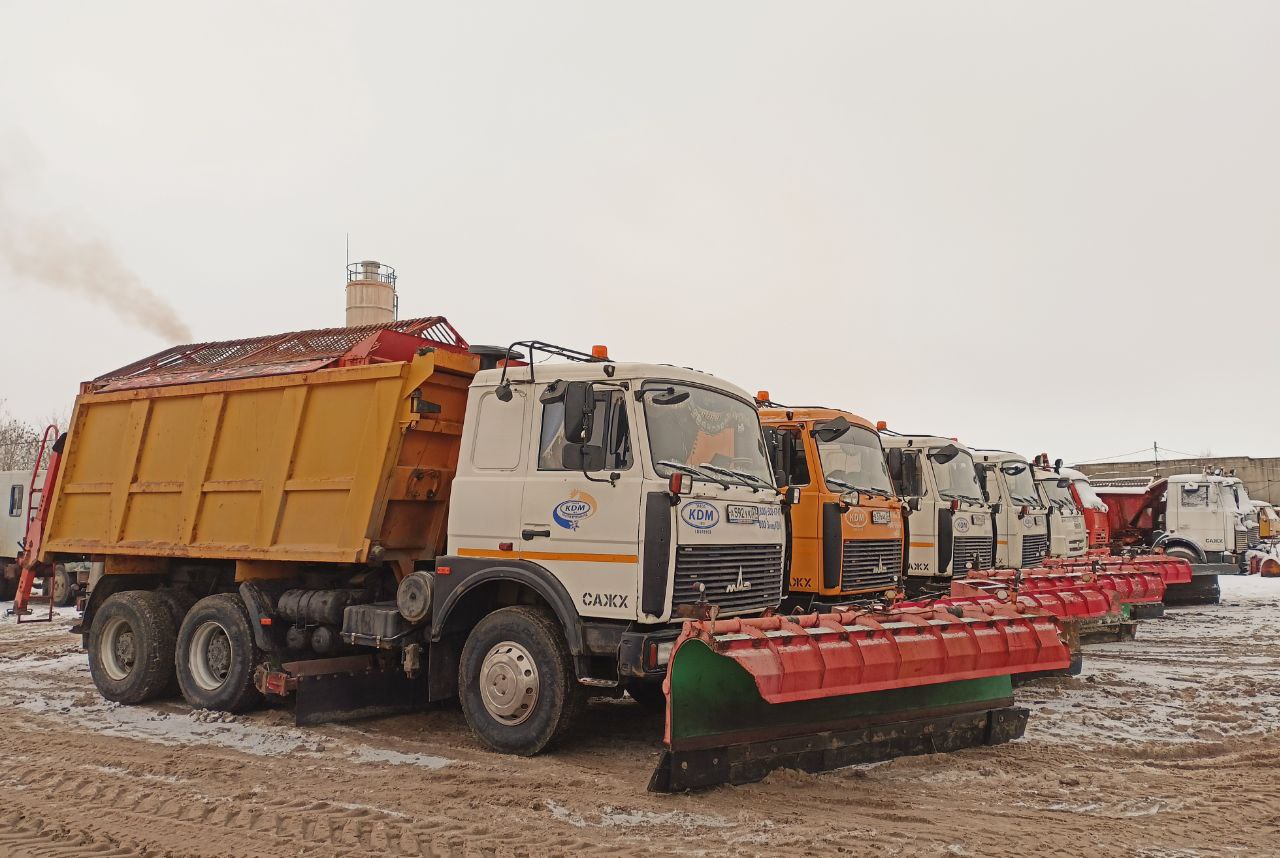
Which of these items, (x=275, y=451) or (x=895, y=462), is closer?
(x=275, y=451)

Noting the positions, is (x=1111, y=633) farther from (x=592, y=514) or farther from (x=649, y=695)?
(x=592, y=514)

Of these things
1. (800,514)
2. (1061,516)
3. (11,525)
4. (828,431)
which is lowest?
(11,525)

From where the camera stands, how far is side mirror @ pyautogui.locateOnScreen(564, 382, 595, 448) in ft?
21.3

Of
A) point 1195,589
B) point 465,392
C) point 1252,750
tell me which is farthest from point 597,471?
point 1195,589

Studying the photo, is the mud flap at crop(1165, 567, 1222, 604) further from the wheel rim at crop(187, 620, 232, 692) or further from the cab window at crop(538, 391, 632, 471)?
the wheel rim at crop(187, 620, 232, 692)

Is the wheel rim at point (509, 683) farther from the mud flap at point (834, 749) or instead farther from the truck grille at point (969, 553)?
the truck grille at point (969, 553)

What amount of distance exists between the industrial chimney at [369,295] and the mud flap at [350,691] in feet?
108

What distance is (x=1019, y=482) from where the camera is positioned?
15562 mm

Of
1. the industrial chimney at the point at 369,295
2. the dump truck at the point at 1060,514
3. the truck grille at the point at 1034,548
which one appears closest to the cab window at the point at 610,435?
the truck grille at the point at 1034,548

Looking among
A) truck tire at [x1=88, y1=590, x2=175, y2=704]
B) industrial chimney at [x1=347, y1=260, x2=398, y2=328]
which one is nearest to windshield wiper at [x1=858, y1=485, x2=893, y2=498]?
truck tire at [x1=88, y1=590, x2=175, y2=704]

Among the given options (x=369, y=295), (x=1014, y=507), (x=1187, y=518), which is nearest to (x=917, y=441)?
(x=1014, y=507)

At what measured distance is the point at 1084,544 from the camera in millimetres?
17516

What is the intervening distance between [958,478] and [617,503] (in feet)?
27.8

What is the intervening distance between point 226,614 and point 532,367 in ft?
12.3
